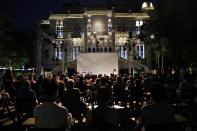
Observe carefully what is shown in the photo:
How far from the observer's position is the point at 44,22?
47000 mm

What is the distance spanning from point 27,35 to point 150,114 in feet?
153

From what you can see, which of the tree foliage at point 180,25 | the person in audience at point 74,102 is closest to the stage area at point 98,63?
the person in audience at point 74,102

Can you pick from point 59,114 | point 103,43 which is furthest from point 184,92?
point 103,43

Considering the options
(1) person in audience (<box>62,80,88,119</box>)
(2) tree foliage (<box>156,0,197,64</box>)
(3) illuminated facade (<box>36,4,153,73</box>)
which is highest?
(3) illuminated facade (<box>36,4,153,73</box>)

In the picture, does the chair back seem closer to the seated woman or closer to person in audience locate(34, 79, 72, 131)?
the seated woman

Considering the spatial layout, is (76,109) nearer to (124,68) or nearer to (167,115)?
(167,115)

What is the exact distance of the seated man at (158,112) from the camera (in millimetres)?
2758

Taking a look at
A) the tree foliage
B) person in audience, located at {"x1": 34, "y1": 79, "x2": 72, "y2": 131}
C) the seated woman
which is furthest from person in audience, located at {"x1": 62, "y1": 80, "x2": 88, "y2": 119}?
the tree foliage

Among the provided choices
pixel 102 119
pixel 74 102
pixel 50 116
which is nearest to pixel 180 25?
pixel 102 119

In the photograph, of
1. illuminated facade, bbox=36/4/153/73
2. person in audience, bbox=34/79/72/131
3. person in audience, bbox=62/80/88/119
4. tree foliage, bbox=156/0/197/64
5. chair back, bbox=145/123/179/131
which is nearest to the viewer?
tree foliage, bbox=156/0/197/64

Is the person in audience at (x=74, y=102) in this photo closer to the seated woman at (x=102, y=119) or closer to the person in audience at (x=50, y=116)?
the person in audience at (x=50, y=116)

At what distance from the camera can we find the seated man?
2.76 meters

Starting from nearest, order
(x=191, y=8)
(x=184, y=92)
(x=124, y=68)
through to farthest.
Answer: (x=191, y=8) → (x=184, y=92) → (x=124, y=68)

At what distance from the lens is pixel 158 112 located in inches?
110
